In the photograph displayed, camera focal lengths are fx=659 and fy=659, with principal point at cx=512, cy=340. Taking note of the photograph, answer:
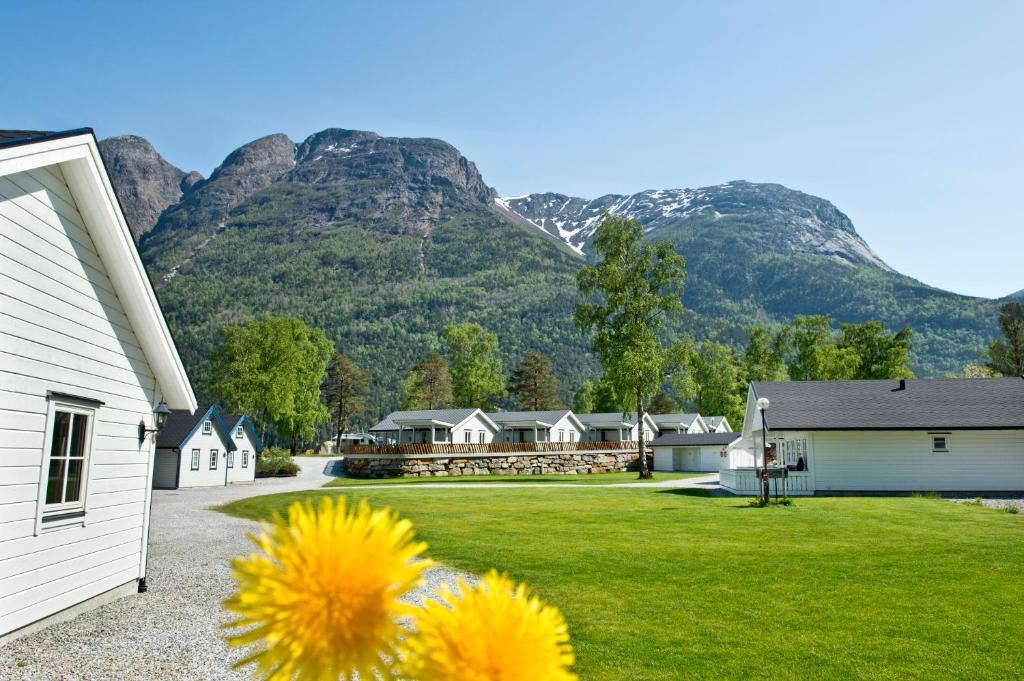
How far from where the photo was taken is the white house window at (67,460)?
8139 millimetres

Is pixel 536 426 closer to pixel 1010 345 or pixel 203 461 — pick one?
pixel 203 461

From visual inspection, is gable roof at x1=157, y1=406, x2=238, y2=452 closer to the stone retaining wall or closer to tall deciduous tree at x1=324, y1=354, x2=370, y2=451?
the stone retaining wall

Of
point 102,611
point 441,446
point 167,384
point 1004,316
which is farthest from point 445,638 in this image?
point 1004,316

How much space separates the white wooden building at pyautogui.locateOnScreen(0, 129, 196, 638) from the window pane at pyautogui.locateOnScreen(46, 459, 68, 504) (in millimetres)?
22

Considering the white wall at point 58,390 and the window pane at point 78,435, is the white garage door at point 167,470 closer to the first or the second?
the white wall at point 58,390

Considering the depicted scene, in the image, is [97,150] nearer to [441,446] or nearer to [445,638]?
[445,638]

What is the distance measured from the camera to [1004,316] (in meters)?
56.4

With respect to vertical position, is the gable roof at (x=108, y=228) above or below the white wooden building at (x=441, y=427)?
above

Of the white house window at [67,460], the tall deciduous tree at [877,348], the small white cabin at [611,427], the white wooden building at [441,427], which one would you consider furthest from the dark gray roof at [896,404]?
the small white cabin at [611,427]

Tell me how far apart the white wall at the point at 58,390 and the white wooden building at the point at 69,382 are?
0.06 ft

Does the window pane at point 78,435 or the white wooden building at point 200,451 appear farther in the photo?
the white wooden building at point 200,451

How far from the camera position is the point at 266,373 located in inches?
2266

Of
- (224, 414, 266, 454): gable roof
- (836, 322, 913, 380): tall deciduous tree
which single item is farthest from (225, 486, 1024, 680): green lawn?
(836, 322, 913, 380): tall deciduous tree

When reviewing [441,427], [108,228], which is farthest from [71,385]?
[441,427]
